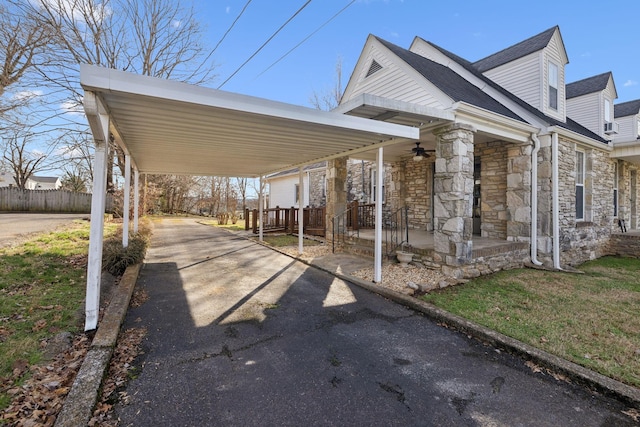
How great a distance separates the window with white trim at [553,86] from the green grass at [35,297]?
11.9 meters

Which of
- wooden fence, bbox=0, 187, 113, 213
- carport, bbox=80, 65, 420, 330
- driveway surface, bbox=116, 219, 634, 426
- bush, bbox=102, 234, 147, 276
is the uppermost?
carport, bbox=80, 65, 420, 330

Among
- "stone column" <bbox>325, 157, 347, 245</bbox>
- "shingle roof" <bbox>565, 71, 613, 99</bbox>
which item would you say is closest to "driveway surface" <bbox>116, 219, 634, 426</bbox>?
"stone column" <bbox>325, 157, 347, 245</bbox>

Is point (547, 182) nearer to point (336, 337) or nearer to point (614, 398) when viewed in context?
point (614, 398)

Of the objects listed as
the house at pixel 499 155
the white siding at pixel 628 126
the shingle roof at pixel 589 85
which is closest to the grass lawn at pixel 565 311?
the house at pixel 499 155

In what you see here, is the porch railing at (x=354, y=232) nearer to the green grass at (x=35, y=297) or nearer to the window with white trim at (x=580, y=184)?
the window with white trim at (x=580, y=184)

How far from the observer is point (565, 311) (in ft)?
13.2

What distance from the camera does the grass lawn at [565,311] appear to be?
2.88m

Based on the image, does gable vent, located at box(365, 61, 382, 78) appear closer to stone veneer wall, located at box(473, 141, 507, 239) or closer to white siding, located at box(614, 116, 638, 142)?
stone veneer wall, located at box(473, 141, 507, 239)

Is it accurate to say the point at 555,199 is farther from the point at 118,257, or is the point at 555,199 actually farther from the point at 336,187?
the point at 118,257

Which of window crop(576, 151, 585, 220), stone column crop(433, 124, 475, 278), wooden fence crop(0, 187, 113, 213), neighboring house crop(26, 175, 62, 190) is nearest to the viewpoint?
stone column crop(433, 124, 475, 278)

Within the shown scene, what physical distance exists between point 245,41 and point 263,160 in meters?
4.79

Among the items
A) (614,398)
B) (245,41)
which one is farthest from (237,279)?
(245,41)

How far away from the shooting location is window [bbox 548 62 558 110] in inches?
333

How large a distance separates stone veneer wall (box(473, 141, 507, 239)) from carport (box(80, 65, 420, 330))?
412 cm
